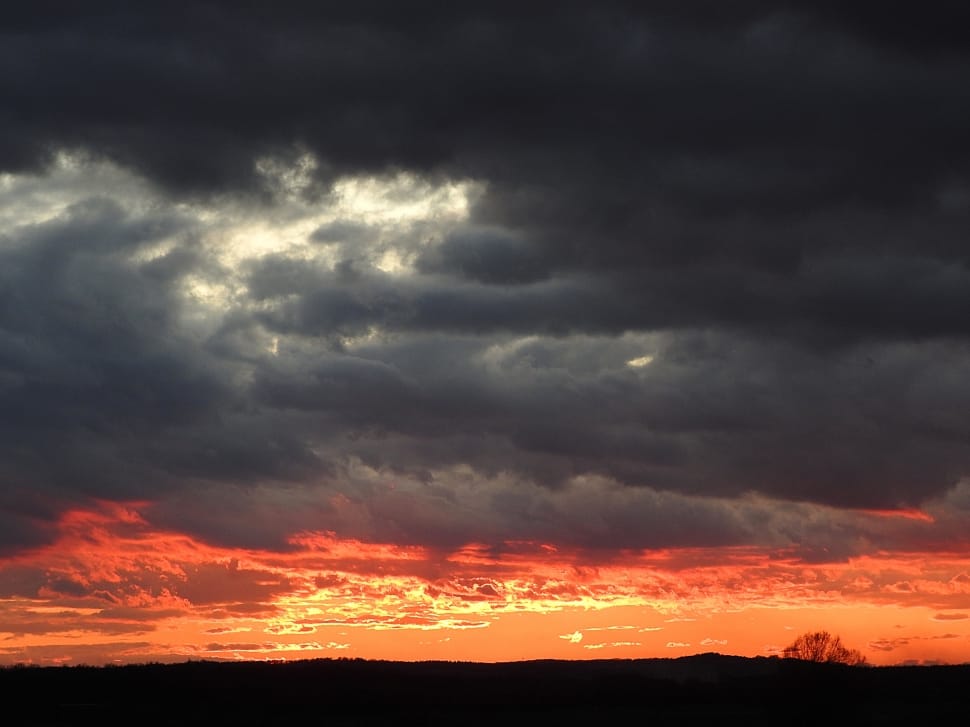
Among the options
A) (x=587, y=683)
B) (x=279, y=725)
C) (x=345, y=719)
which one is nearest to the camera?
(x=279, y=725)

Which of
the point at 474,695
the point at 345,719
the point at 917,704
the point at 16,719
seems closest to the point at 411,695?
the point at 474,695

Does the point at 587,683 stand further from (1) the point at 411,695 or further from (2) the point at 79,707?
(2) the point at 79,707

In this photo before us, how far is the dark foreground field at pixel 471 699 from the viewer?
106 meters

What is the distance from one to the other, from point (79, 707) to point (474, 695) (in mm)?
55322

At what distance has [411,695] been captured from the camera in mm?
162250

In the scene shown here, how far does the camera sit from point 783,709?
340 feet

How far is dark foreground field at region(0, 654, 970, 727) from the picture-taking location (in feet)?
348

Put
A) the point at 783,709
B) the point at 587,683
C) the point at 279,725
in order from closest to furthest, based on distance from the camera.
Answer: the point at 783,709 → the point at 279,725 → the point at 587,683

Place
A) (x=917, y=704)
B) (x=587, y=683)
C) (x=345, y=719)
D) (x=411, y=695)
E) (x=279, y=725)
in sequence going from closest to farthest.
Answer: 1. (x=279, y=725)
2. (x=345, y=719)
3. (x=917, y=704)
4. (x=411, y=695)
5. (x=587, y=683)

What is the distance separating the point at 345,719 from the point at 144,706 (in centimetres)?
2654

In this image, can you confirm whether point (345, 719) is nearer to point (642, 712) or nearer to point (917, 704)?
point (642, 712)

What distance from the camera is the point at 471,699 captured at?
520ft

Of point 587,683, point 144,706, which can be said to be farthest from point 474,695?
point 144,706

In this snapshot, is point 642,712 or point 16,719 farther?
point 642,712
